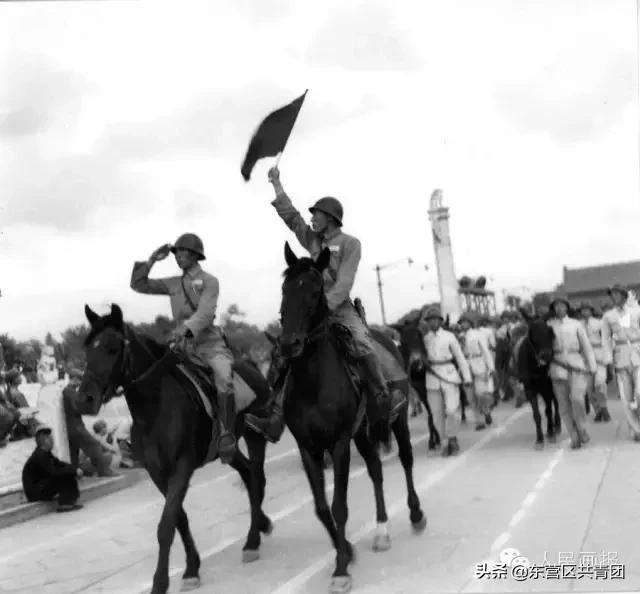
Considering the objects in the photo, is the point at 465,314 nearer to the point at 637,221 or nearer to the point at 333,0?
the point at 637,221

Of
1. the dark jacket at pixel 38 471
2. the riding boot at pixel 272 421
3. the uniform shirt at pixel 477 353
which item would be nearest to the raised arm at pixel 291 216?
the riding boot at pixel 272 421

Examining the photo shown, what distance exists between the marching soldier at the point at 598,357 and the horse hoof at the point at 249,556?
565cm

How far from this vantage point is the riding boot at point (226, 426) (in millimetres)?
7895

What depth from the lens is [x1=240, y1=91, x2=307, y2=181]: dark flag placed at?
7.82m

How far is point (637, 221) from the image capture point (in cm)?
834

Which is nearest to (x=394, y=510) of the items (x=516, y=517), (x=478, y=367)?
(x=516, y=517)

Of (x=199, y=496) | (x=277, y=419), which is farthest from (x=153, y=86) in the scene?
(x=199, y=496)

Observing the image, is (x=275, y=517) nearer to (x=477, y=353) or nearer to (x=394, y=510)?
(x=394, y=510)

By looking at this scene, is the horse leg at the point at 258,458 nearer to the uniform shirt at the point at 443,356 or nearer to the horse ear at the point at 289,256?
the horse ear at the point at 289,256

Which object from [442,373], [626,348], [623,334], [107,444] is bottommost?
[107,444]

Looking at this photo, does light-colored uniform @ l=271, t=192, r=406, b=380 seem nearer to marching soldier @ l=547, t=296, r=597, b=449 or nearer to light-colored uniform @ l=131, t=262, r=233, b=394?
light-colored uniform @ l=131, t=262, r=233, b=394

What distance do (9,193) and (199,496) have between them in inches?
148

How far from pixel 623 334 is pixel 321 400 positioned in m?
5.38

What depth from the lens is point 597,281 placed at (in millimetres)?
10672
